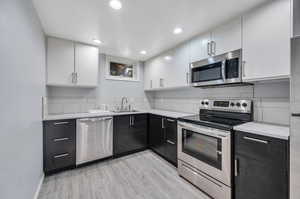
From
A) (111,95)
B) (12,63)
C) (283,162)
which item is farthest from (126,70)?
(283,162)

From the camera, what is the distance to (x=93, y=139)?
2416 millimetres

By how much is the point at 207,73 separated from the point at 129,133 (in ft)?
6.51

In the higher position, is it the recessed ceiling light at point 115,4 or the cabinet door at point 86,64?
the recessed ceiling light at point 115,4

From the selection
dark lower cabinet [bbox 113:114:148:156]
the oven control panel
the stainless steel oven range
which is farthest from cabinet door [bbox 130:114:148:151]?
the oven control panel

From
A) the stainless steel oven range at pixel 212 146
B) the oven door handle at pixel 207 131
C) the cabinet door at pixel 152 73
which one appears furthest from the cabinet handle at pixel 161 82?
the oven door handle at pixel 207 131

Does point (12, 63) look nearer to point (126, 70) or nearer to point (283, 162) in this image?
point (283, 162)

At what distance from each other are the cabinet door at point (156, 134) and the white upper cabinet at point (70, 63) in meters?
1.52

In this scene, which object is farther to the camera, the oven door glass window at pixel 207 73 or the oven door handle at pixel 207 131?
the oven door glass window at pixel 207 73

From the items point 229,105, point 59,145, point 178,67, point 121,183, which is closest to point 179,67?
point 178,67

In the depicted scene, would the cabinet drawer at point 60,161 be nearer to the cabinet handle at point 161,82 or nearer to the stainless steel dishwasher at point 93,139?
the stainless steel dishwasher at point 93,139

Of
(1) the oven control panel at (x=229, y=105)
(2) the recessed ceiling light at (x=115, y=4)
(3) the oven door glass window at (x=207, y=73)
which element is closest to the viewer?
(2) the recessed ceiling light at (x=115, y=4)

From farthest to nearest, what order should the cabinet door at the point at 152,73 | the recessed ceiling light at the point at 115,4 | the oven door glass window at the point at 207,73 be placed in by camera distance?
the cabinet door at the point at 152,73 < the oven door glass window at the point at 207,73 < the recessed ceiling light at the point at 115,4

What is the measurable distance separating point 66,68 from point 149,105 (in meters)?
2.30

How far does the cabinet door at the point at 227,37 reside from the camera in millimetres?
1663
